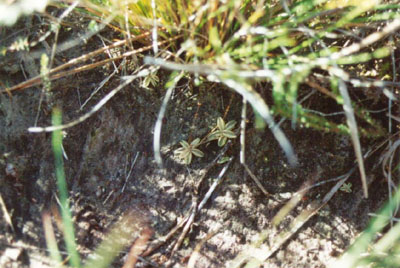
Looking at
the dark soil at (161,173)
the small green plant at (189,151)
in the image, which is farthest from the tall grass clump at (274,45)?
the small green plant at (189,151)

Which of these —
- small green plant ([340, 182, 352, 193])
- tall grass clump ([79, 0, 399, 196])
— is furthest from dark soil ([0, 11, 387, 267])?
tall grass clump ([79, 0, 399, 196])

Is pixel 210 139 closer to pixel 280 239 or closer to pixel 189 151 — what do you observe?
pixel 189 151

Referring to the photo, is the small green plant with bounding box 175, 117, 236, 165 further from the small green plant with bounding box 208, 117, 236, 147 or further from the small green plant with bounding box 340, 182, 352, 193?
the small green plant with bounding box 340, 182, 352, 193

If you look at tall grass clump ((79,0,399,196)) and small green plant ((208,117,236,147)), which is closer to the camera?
tall grass clump ((79,0,399,196))

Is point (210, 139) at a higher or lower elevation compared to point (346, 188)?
higher

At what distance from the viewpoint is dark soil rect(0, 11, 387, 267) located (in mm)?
1363

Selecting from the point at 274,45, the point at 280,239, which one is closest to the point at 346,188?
the point at 280,239

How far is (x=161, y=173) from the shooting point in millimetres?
1435

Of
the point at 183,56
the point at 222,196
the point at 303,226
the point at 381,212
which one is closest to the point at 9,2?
the point at 183,56

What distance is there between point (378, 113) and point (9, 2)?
1.40 meters

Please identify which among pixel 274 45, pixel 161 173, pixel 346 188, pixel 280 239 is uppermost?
pixel 274 45

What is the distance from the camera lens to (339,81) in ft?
3.77

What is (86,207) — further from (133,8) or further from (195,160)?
(133,8)

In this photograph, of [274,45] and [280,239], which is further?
[280,239]
